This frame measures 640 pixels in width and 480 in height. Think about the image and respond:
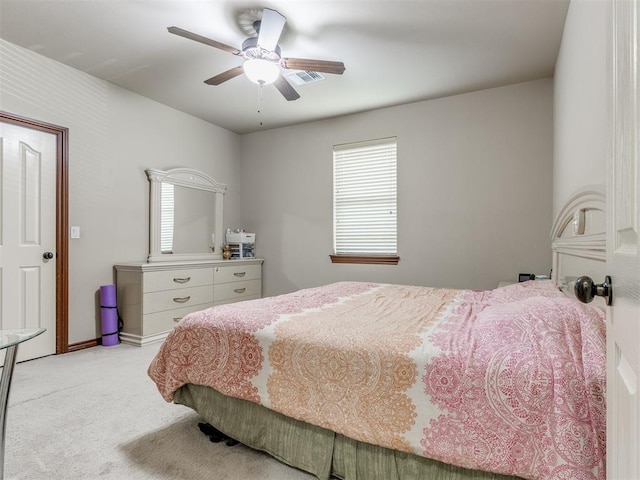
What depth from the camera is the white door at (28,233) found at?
2.86 metres

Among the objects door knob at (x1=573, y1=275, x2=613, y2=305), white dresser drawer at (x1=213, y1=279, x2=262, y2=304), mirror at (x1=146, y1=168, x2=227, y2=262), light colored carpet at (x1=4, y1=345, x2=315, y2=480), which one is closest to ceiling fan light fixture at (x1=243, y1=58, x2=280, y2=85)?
→ mirror at (x1=146, y1=168, x2=227, y2=262)

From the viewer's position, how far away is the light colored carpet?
153 centimetres

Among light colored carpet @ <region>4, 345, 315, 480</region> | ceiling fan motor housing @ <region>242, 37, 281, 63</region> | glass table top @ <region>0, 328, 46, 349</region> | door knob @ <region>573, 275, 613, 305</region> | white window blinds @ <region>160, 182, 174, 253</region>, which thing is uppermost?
ceiling fan motor housing @ <region>242, 37, 281, 63</region>

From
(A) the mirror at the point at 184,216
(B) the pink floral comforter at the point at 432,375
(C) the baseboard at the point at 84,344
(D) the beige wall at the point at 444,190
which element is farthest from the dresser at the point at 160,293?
(B) the pink floral comforter at the point at 432,375

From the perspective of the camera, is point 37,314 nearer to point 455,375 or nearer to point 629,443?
point 455,375

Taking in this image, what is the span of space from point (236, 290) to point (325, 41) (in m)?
3.01

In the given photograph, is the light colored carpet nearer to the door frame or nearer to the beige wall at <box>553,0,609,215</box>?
the door frame

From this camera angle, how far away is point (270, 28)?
2.35 m

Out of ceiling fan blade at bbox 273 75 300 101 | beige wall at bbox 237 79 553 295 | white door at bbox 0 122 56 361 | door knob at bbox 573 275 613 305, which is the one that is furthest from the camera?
beige wall at bbox 237 79 553 295

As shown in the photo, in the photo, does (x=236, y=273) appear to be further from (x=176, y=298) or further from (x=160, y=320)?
(x=160, y=320)

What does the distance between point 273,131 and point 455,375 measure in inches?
172

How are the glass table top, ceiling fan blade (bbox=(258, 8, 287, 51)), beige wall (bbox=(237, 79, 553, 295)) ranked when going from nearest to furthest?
the glass table top → ceiling fan blade (bbox=(258, 8, 287, 51)) → beige wall (bbox=(237, 79, 553, 295))

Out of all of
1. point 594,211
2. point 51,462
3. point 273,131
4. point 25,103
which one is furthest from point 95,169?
point 594,211

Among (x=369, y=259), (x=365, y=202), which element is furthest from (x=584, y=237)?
(x=365, y=202)
